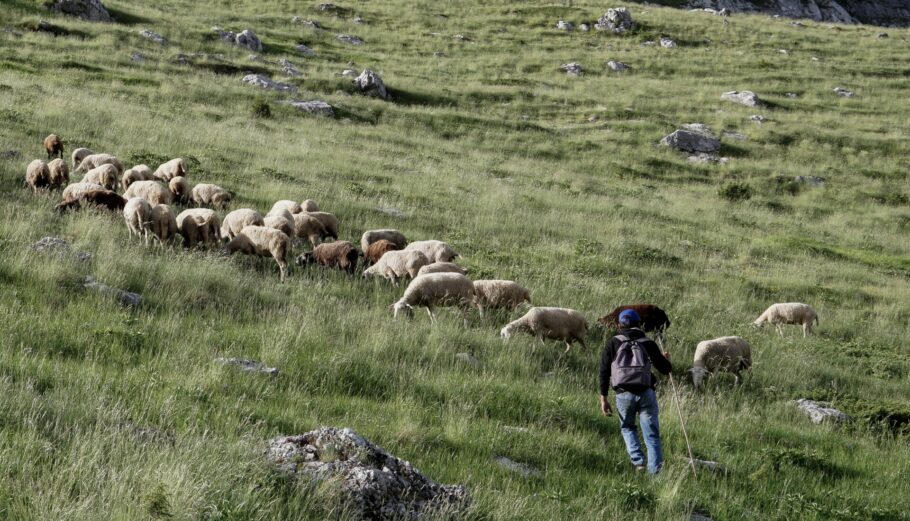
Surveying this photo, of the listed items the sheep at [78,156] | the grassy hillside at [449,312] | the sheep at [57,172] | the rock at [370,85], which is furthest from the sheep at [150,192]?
the rock at [370,85]

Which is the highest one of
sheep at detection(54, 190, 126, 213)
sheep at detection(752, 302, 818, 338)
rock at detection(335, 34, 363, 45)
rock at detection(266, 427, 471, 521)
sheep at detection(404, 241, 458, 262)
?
rock at detection(335, 34, 363, 45)

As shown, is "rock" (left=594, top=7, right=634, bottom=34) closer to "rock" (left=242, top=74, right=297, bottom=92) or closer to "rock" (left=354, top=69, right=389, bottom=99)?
"rock" (left=354, top=69, right=389, bottom=99)

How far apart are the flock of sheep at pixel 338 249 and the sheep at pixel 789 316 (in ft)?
0.08

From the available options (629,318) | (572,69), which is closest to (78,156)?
(629,318)

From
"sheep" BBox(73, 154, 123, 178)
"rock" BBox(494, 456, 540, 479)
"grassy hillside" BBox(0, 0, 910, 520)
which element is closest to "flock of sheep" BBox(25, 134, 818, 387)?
"grassy hillside" BBox(0, 0, 910, 520)

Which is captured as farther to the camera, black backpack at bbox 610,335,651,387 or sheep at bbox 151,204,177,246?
sheep at bbox 151,204,177,246

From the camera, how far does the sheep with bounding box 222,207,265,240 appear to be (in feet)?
55.9

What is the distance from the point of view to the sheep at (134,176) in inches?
753

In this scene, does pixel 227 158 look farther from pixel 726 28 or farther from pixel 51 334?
pixel 726 28

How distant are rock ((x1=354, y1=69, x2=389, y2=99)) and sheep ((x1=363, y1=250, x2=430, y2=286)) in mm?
31488

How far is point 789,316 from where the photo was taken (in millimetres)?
17422

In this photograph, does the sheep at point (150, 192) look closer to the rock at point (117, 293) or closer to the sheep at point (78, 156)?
the sheep at point (78, 156)

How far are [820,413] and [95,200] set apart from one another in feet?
49.4

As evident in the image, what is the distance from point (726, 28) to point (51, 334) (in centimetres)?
8589
